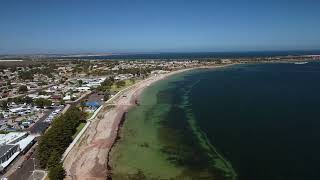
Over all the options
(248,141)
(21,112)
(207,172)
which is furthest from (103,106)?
(207,172)

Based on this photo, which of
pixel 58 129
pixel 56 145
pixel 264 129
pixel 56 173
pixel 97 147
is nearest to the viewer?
pixel 56 173

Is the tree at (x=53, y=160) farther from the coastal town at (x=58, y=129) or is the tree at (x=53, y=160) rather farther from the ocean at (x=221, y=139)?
the ocean at (x=221, y=139)

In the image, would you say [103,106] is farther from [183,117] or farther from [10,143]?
[10,143]

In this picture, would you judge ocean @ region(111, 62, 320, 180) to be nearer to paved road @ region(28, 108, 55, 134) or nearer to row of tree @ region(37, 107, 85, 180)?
row of tree @ region(37, 107, 85, 180)

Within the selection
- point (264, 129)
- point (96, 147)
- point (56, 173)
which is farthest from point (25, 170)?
point (264, 129)

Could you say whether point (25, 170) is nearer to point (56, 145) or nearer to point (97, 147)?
point (56, 145)

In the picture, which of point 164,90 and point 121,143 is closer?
point 121,143

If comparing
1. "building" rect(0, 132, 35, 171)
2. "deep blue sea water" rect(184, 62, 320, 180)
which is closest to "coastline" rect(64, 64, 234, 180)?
"building" rect(0, 132, 35, 171)
